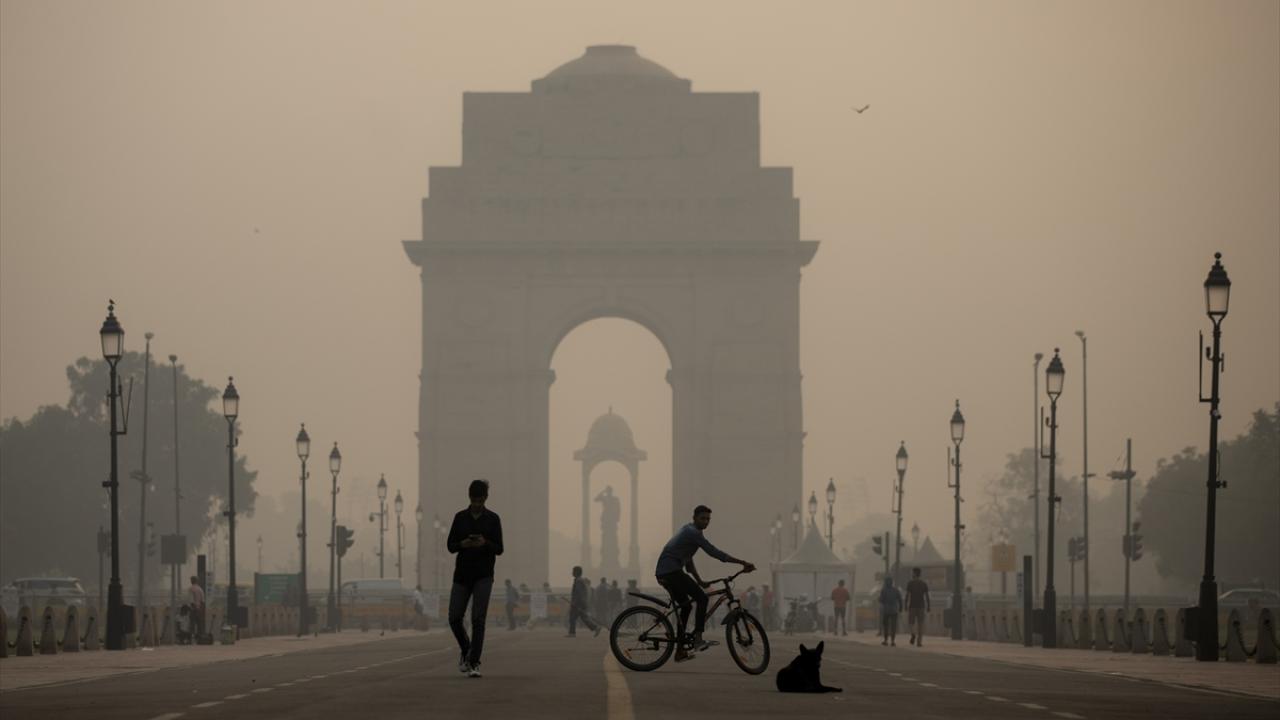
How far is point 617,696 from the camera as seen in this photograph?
66.6ft

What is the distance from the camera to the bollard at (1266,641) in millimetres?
33094

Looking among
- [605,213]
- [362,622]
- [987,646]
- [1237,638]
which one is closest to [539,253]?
[605,213]

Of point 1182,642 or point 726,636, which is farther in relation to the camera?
point 1182,642

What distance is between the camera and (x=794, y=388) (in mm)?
104312

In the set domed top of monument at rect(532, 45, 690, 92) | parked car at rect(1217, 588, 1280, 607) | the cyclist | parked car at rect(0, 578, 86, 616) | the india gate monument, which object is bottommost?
parked car at rect(0, 578, 86, 616)

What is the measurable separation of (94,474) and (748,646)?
303 feet

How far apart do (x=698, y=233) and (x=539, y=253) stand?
21.6 ft

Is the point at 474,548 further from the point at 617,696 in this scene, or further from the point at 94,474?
the point at 94,474

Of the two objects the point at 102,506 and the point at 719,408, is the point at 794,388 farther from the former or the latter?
the point at 102,506

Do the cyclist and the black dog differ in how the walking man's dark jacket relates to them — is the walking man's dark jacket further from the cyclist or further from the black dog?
the black dog

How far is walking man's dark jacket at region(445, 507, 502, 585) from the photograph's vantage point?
23859 mm

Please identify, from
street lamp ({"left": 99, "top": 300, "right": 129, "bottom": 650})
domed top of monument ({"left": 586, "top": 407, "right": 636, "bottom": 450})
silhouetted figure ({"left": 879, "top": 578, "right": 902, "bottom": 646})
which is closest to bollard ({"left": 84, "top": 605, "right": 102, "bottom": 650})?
street lamp ({"left": 99, "top": 300, "right": 129, "bottom": 650})

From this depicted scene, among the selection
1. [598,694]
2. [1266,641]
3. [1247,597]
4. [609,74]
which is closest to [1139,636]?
[1266,641]

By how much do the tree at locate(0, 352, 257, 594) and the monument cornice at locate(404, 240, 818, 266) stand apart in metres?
16.0
